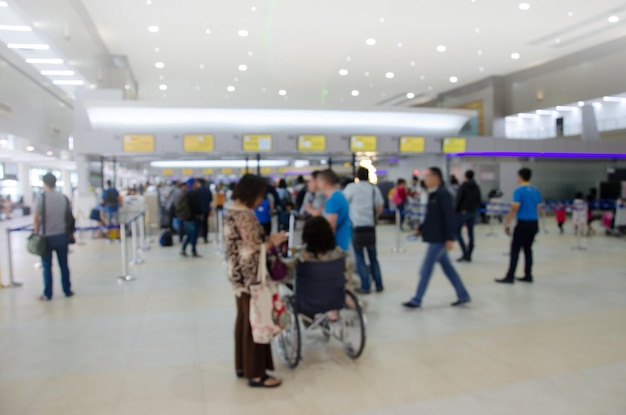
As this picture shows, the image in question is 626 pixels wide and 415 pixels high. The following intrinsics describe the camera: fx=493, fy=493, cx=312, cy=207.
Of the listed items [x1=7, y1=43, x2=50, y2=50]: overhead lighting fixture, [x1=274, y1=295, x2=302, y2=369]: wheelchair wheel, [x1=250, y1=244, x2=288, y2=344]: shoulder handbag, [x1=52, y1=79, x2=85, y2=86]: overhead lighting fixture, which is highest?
[x1=52, y1=79, x2=85, y2=86]: overhead lighting fixture

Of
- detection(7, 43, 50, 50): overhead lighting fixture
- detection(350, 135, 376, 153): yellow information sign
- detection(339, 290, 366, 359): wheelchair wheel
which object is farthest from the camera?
detection(350, 135, 376, 153): yellow information sign

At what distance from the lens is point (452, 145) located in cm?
1405

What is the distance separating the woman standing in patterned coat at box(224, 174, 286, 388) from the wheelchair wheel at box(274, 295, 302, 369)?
0.25 meters

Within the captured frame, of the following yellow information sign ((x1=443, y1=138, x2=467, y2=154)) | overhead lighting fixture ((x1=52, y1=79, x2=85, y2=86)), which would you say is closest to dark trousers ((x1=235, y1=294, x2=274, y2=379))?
overhead lighting fixture ((x1=52, y1=79, x2=85, y2=86))

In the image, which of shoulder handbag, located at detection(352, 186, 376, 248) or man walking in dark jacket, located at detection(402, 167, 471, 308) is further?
shoulder handbag, located at detection(352, 186, 376, 248)

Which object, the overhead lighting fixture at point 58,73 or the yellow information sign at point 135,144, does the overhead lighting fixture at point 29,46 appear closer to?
the overhead lighting fixture at point 58,73

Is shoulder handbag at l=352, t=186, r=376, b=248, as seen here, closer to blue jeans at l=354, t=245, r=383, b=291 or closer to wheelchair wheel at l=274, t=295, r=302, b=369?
blue jeans at l=354, t=245, r=383, b=291

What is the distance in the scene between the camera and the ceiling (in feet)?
38.0

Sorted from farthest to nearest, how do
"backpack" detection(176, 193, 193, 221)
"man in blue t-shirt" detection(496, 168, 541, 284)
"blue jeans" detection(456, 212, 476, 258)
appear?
"backpack" detection(176, 193, 193, 221) → "blue jeans" detection(456, 212, 476, 258) → "man in blue t-shirt" detection(496, 168, 541, 284)

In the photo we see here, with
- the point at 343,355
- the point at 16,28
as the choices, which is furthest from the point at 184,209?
the point at 343,355

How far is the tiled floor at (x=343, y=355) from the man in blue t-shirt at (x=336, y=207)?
964 millimetres

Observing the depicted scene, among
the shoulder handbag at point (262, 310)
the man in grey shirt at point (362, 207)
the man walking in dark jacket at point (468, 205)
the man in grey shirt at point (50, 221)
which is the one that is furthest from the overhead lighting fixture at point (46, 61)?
the shoulder handbag at point (262, 310)

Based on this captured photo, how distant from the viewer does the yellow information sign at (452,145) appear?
13992 millimetres

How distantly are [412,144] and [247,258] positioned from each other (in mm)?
10577
